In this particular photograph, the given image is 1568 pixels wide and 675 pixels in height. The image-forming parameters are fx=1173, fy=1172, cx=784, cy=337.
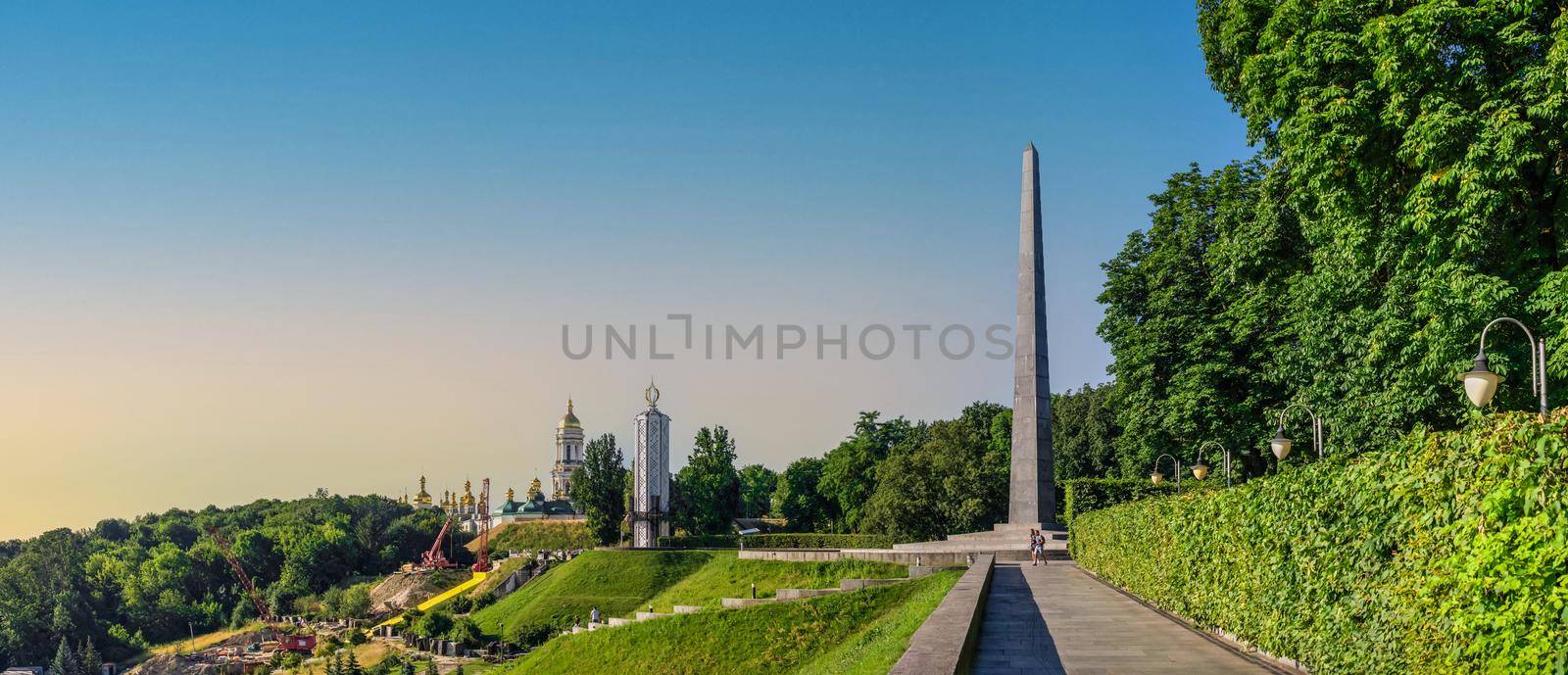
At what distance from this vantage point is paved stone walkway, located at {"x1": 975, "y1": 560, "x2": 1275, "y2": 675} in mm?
12180

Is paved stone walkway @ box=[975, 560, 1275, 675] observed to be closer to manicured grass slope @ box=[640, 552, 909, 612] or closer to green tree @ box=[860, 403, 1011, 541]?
manicured grass slope @ box=[640, 552, 909, 612]

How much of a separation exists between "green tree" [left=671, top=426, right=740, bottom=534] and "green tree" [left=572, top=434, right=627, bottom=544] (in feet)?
24.4

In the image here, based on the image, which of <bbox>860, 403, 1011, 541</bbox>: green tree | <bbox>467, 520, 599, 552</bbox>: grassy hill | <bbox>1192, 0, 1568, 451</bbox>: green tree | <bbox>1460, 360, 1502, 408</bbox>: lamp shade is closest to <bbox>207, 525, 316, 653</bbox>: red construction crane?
<bbox>467, 520, 599, 552</bbox>: grassy hill

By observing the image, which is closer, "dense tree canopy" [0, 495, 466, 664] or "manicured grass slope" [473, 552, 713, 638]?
"manicured grass slope" [473, 552, 713, 638]

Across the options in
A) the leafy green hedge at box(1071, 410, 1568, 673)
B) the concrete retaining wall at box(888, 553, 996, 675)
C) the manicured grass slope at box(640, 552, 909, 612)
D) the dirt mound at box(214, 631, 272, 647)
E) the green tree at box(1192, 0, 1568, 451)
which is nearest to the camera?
the leafy green hedge at box(1071, 410, 1568, 673)

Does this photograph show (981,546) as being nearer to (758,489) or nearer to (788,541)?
(788,541)

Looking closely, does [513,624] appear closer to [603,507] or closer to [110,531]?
[603,507]

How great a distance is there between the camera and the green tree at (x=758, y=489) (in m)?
123

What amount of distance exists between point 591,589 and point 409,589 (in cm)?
3376

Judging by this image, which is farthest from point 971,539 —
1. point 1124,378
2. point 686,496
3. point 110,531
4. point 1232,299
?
point 110,531

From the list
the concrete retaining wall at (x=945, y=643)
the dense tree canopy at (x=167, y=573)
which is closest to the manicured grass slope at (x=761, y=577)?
the concrete retaining wall at (x=945, y=643)

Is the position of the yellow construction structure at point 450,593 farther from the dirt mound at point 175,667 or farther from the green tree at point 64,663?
the green tree at point 64,663

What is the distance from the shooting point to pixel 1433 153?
17500 mm

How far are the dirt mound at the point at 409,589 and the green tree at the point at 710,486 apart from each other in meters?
17.4
